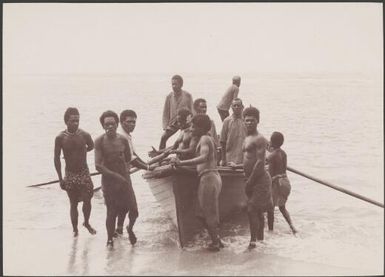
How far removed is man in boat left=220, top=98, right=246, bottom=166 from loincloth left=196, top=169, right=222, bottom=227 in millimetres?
2068

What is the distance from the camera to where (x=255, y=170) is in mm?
7234

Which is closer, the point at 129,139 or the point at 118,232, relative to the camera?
the point at 129,139

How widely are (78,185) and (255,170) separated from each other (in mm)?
2544

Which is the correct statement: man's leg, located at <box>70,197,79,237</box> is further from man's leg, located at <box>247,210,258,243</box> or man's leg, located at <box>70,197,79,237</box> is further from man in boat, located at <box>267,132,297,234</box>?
man in boat, located at <box>267,132,297,234</box>

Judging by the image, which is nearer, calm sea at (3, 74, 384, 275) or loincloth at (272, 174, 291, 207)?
calm sea at (3, 74, 384, 275)

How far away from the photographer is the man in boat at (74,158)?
25.5 ft

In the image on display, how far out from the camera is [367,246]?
8617 millimetres

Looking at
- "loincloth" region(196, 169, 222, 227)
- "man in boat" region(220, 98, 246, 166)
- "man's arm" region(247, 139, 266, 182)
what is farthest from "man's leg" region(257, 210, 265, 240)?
"man in boat" region(220, 98, 246, 166)

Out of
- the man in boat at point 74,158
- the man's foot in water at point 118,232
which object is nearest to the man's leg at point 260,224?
the man's foot in water at point 118,232

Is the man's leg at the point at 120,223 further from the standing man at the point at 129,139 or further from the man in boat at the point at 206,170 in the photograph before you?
the man in boat at the point at 206,170

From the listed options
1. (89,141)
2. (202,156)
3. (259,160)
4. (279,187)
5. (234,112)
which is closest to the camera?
(202,156)

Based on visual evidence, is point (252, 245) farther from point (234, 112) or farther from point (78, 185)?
point (78, 185)

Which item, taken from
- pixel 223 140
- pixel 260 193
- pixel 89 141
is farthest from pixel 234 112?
pixel 89 141

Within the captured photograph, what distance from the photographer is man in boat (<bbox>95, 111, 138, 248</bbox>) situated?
7164 mm
